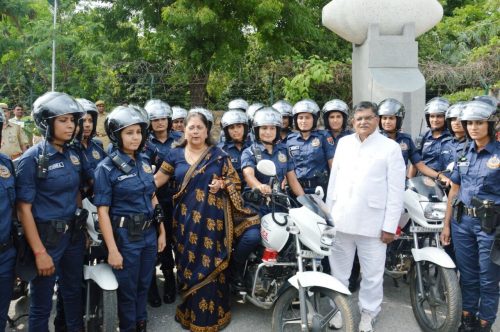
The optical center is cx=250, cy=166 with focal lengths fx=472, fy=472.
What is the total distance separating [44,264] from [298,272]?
1756 millimetres

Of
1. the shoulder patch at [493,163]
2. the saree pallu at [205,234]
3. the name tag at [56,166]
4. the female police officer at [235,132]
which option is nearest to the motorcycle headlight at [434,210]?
the shoulder patch at [493,163]

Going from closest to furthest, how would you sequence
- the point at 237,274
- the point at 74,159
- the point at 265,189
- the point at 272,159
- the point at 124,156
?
the point at 74,159
the point at 124,156
the point at 265,189
the point at 237,274
the point at 272,159

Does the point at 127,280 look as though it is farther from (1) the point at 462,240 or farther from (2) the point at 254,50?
(2) the point at 254,50

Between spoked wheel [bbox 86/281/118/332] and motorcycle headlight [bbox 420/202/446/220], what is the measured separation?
2.67 meters

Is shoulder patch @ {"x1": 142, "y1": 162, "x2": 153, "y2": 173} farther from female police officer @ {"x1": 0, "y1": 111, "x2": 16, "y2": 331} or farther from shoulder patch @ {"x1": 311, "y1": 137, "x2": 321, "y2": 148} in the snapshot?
shoulder patch @ {"x1": 311, "y1": 137, "x2": 321, "y2": 148}

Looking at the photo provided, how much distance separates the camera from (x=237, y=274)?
4.25 meters

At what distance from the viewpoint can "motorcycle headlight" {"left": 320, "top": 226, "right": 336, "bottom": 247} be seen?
3455mm

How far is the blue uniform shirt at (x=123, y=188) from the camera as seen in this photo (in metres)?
3.39

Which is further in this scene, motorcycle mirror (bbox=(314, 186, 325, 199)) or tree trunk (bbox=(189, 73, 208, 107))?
tree trunk (bbox=(189, 73, 208, 107))

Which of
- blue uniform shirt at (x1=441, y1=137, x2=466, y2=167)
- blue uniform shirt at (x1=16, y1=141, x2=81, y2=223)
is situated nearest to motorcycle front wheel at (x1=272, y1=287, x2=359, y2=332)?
blue uniform shirt at (x1=16, y1=141, x2=81, y2=223)

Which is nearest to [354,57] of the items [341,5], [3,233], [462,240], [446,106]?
[341,5]

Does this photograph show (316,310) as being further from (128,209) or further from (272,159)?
(128,209)

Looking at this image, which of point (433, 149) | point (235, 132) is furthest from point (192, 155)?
point (433, 149)

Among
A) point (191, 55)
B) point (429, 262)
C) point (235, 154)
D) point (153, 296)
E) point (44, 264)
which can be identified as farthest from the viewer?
point (191, 55)
